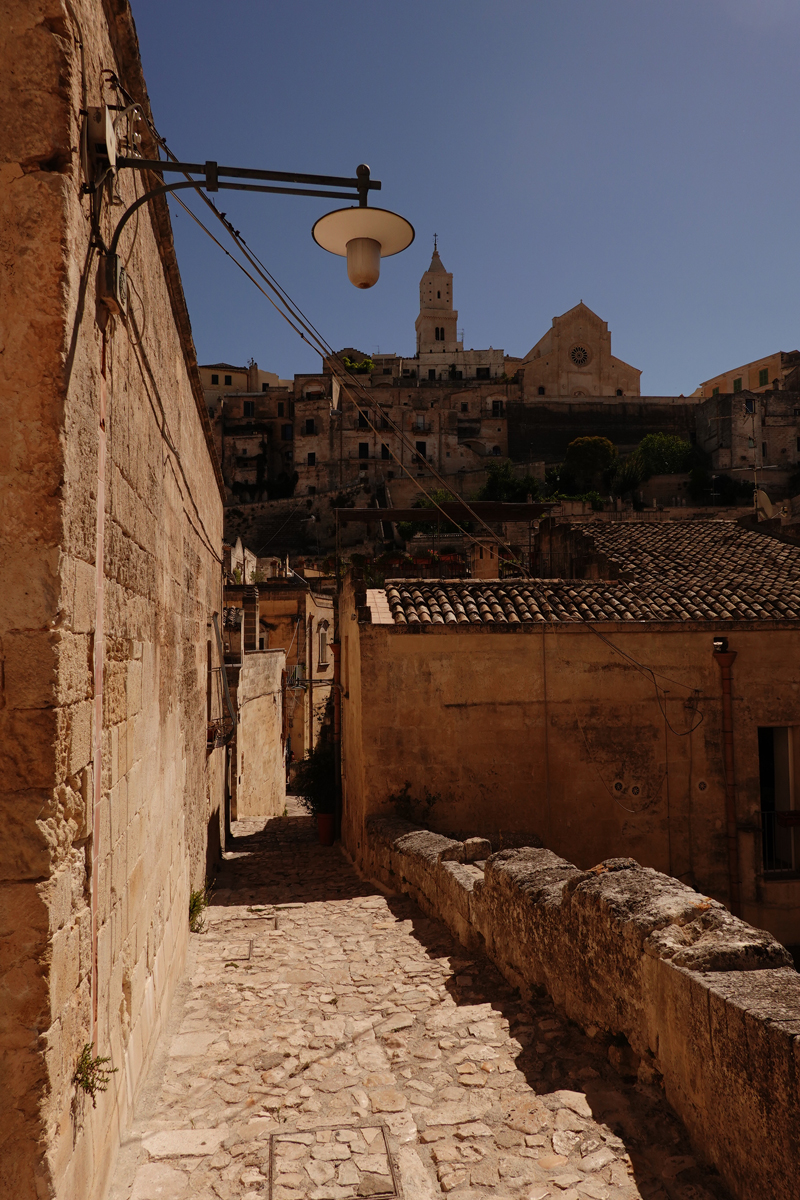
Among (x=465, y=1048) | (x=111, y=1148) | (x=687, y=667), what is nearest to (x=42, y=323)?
(x=111, y=1148)

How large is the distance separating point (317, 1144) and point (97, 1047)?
1.19 m

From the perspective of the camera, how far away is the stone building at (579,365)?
76.4 meters

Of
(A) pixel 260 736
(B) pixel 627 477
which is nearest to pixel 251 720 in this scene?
(A) pixel 260 736

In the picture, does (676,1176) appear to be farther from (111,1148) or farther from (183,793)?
(183,793)

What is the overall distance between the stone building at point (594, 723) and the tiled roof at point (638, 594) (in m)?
0.04

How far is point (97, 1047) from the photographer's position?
2680 millimetres

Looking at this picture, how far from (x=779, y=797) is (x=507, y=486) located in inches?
2021

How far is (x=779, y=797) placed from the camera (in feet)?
40.1

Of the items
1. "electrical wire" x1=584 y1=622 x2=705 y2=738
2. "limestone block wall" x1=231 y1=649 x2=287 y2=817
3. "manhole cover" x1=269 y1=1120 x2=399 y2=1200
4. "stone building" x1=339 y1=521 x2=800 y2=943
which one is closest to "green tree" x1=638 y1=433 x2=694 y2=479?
"limestone block wall" x1=231 y1=649 x2=287 y2=817

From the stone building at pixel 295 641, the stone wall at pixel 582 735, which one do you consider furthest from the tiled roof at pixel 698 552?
the stone building at pixel 295 641

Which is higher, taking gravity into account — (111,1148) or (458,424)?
(458,424)

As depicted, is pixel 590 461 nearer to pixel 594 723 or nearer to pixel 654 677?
pixel 654 677

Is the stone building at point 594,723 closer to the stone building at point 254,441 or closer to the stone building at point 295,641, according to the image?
the stone building at point 295,641

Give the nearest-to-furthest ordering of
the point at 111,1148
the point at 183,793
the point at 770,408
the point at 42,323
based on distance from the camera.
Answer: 1. the point at 42,323
2. the point at 111,1148
3. the point at 183,793
4. the point at 770,408
